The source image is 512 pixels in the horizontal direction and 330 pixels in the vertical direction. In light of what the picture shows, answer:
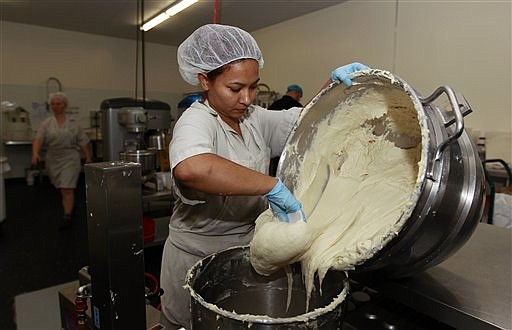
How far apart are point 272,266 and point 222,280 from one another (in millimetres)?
115

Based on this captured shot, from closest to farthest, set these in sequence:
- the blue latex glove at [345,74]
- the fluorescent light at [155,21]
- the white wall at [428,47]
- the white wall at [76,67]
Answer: the blue latex glove at [345,74] < the white wall at [428,47] < the fluorescent light at [155,21] < the white wall at [76,67]

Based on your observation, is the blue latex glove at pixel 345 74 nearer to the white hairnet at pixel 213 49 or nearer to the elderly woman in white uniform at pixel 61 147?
the white hairnet at pixel 213 49

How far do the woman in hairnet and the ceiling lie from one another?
353 cm

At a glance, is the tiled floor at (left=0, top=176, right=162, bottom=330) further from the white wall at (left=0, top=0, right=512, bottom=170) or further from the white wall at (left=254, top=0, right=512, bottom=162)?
the white wall at (left=254, top=0, right=512, bottom=162)

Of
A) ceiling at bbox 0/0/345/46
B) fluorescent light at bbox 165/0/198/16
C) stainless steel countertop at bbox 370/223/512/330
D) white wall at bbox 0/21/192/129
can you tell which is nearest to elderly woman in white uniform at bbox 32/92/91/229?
ceiling at bbox 0/0/345/46

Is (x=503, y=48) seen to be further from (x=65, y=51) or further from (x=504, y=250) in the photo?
(x=65, y=51)

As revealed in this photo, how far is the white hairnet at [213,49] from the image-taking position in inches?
42.2

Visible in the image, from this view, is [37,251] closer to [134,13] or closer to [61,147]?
[61,147]

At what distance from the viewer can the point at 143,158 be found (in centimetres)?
248

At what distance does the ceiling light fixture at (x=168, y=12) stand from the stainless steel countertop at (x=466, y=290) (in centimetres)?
431

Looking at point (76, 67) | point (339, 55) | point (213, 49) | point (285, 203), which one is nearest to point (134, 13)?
point (76, 67)

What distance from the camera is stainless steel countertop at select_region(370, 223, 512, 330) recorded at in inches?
29.6

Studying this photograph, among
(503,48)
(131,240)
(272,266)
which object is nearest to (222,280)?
(272,266)

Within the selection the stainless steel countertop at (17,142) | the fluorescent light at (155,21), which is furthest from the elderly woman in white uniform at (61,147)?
the stainless steel countertop at (17,142)
